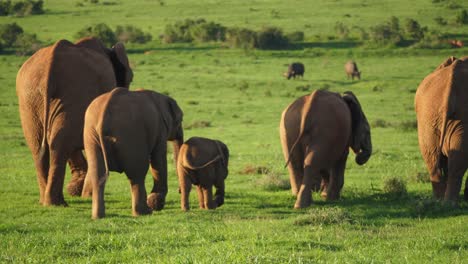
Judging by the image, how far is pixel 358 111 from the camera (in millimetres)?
15562

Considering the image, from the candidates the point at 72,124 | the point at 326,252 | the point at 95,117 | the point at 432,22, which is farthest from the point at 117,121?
the point at 432,22

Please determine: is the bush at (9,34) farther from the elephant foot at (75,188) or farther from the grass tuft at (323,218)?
the grass tuft at (323,218)

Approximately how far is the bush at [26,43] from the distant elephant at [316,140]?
4261 cm

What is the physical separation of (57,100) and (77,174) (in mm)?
2385

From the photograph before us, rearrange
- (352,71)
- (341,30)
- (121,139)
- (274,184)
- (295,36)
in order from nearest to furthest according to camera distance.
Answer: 1. (121,139)
2. (274,184)
3. (352,71)
4. (295,36)
5. (341,30)

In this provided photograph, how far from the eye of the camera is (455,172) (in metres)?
14.0

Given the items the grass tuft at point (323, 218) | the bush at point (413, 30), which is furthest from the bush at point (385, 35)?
the grass tuft at point (323, 218)

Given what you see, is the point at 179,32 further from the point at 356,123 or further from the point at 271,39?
the point at 356,123

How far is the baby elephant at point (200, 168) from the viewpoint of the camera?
14172 mm

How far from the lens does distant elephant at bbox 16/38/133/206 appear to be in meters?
14.7

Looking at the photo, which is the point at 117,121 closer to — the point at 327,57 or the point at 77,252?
the point at 77,252

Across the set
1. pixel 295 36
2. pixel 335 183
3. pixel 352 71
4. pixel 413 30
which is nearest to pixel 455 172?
pixel 335 183

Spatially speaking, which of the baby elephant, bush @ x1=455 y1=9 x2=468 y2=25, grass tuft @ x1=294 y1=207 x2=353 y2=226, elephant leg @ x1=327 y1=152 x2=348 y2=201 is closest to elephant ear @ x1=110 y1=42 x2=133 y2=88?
the baby elephant

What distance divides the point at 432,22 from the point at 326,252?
2547 inches
